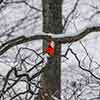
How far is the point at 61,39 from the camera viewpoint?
5621 millimetres

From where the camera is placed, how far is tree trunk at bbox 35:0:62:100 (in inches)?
291

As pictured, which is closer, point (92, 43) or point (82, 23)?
point (82, 23)

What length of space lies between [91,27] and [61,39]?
1.08 feet

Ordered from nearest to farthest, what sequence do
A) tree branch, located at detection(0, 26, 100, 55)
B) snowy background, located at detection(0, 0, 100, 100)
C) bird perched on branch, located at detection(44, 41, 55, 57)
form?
tree branch, located at detection(0, 26, 100, 55), bird perched on branch, located at detection(44, 41, 55, 57), snowy background, located at detection(0, 0, 100, 100)

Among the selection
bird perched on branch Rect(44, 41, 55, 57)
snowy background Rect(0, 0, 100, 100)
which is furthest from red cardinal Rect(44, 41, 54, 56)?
snowy background Rect(0, 0, 100, 100)

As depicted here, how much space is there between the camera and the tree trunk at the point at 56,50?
24.2ft

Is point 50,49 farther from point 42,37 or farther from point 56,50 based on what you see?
point 56,50

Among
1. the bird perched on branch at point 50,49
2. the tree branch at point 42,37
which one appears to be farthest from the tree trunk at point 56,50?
the tree branch at point 42,37

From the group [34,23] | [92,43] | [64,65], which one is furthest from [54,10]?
[92,43]

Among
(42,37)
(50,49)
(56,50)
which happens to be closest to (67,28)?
(56,50)

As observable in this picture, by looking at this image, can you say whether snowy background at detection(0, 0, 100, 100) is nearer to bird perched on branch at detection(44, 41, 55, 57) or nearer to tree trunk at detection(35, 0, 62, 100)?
tree trunk at detection(35, 0, 62, 100)

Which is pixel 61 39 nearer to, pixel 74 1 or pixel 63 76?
pixel 63 76

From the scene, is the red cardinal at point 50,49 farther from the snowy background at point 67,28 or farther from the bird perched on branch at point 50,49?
the snowy background at point 67,28

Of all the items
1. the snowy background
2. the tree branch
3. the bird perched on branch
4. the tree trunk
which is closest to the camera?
the tree branch
